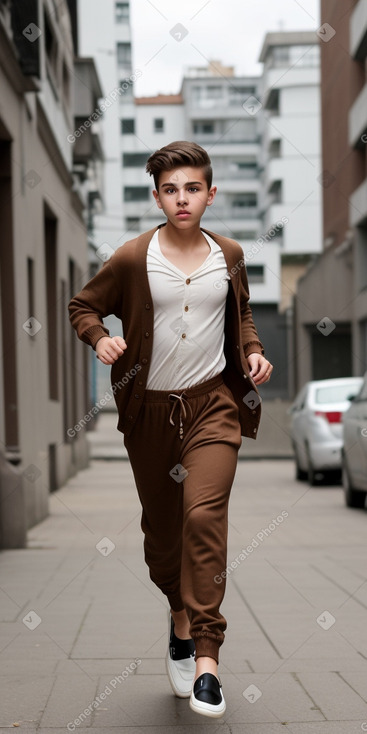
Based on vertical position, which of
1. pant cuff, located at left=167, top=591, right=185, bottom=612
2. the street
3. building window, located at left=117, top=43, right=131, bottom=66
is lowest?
the street

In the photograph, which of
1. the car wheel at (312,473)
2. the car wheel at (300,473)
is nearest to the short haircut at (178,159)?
the car wheel at (312,473)

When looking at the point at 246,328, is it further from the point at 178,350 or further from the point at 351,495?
the point at 351,495

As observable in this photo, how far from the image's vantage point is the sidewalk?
4398mm

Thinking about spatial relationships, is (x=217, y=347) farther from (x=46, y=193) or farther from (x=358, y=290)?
(x=358, y=290)

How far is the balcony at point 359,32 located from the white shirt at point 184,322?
2663 centimetres

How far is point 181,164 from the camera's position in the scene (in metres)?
4.26

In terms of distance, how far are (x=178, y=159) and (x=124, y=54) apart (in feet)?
274

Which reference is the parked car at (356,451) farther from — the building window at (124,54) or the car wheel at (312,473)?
the building window at (124,54)

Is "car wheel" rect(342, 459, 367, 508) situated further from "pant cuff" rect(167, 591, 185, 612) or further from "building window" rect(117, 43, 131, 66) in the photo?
"building window" rect(117, 43, 131, 66)

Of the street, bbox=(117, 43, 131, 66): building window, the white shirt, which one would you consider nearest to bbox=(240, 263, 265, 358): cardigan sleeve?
the white shirt

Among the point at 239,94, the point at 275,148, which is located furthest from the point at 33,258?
the point at 239,94

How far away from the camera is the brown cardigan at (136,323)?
4328 millimetres

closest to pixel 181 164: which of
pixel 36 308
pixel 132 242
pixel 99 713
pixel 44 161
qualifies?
pixel 132 242

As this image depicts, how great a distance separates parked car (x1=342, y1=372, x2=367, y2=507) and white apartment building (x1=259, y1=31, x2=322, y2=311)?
56.8m
